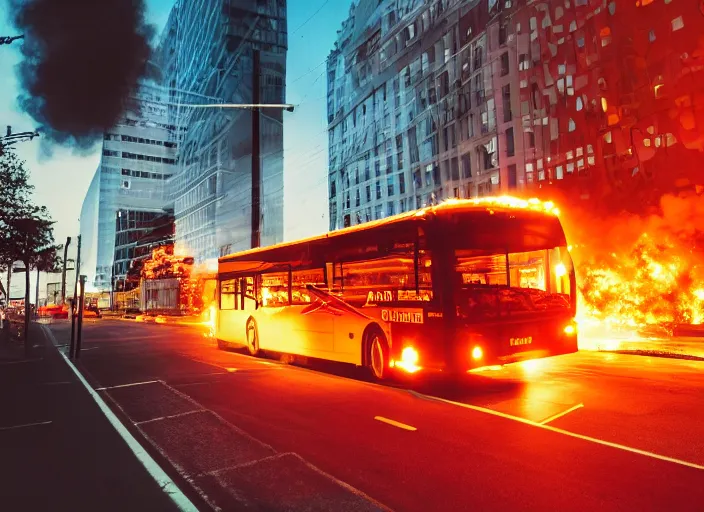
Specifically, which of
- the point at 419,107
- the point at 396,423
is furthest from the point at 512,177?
the point at 396,423

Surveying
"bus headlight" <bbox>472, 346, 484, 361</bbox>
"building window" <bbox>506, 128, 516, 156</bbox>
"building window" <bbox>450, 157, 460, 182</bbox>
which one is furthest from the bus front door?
"building window" <bbox>450, 157, 460, 182</bbox>

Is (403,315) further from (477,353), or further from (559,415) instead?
(559,415)

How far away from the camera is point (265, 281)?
14734mm

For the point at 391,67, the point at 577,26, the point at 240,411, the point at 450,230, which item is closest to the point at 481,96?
the point at 577,26

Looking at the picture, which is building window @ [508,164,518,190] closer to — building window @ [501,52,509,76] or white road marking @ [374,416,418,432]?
building window @ [501,52,509,76]

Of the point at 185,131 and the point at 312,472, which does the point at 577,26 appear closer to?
the point at 312,472

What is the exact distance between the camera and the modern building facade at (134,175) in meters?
109

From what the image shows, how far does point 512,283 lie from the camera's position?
34.8 ft

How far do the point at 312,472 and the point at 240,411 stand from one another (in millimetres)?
3089

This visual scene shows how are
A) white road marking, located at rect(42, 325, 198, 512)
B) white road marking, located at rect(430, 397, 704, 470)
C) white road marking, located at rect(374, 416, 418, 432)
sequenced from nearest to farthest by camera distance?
white road marking, located at rect(42, 325, 198, 512), white road marking, located at rect(430, 397, 704, 470), white road marking, located at rect(374, 416, 418, 432)

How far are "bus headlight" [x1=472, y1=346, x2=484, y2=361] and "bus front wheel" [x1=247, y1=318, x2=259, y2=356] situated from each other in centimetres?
829

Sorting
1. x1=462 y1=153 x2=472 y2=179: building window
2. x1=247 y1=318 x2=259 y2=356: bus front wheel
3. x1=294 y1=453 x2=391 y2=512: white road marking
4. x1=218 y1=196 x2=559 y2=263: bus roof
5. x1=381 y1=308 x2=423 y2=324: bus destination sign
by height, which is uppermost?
x1=462 y1=153 x2=472 y2=179: building window

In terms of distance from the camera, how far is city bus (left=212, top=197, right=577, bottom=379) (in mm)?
8953

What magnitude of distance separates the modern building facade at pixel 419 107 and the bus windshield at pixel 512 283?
34946 mm
